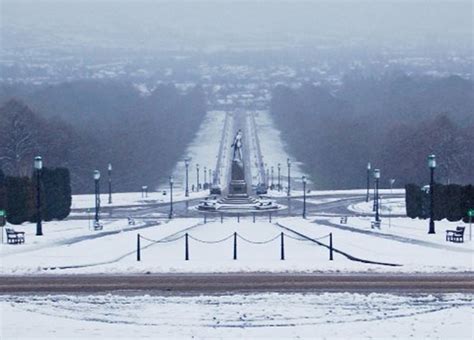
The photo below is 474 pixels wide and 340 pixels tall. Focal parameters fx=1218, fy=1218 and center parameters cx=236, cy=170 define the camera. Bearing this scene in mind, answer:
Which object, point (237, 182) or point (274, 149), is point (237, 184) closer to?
point (237, 182)

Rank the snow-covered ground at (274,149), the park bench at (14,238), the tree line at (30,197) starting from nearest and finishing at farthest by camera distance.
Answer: the park bench at (14,238), the tree line at (30,197), the snow-covered ground at (274,149)

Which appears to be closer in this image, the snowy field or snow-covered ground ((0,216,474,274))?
snow-covered ground ((0,216,474,274))

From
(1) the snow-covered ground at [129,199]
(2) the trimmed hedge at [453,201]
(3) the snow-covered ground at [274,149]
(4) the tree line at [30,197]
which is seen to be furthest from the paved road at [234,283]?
(3) the snow-covered ground at [274,149]

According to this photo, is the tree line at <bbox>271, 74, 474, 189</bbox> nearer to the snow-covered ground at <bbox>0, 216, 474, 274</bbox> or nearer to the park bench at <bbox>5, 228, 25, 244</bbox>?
the snow-covered ground at <bbox>0, 216, 474, 274</bbox>

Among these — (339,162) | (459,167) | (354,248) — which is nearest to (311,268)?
(354,248)

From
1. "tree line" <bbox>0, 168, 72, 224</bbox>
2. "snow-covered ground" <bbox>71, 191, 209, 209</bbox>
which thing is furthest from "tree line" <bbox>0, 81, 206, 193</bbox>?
"tree line" <bbox>0, 168, 72, 224</bbox>

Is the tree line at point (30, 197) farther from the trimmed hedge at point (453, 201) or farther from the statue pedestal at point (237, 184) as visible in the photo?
the statue pedestal at point (237, 184)

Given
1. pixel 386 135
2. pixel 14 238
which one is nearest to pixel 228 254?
pixel 14 238
